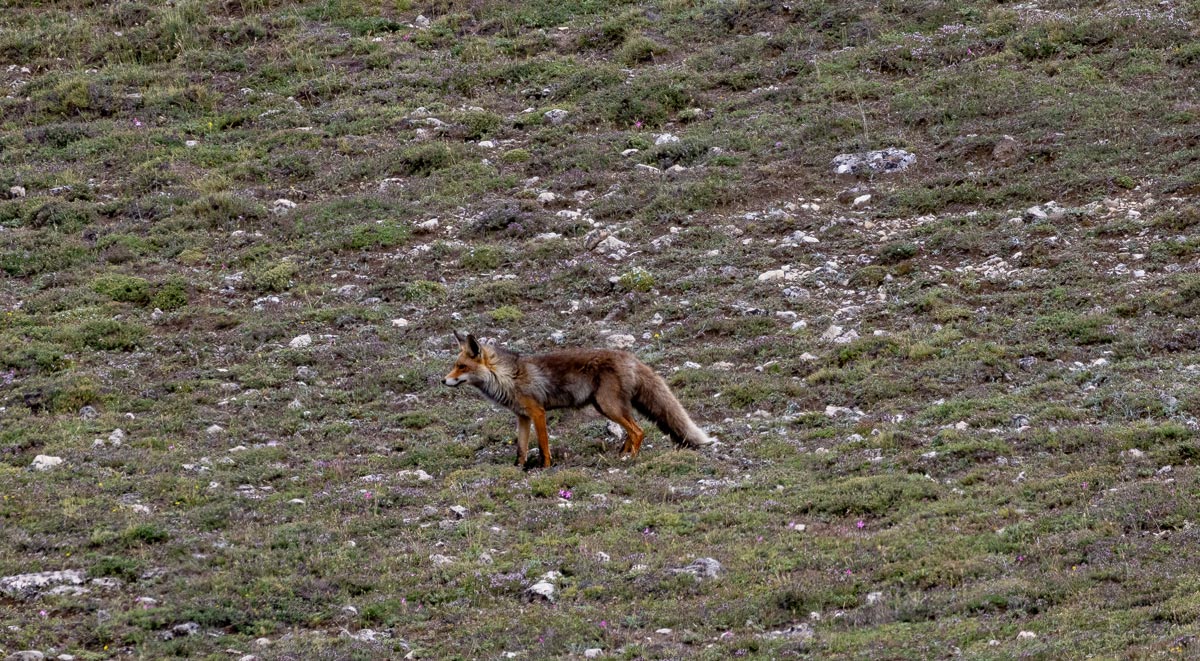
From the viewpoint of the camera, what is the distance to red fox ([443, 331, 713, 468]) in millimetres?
13445

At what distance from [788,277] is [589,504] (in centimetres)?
703

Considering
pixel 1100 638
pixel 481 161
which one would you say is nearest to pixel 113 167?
pixel 481 161

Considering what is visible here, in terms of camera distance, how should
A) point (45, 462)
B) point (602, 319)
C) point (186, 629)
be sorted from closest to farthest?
point (186, 629), point (45, 462), point (602, 319)

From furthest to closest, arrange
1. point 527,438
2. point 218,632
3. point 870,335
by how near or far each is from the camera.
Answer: point 870,335, point 527,438, point 218,632

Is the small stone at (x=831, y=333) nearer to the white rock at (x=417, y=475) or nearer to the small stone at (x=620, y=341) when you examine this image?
the small stone at (x=620, y=341)

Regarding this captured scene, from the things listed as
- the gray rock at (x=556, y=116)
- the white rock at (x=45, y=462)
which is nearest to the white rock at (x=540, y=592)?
the white rock at (x=45, y=462)

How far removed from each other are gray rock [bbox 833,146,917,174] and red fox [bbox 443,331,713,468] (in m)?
8.41

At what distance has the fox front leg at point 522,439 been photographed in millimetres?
13562

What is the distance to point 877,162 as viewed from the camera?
68.3 ft

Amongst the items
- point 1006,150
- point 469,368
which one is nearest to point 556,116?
point 1006,150

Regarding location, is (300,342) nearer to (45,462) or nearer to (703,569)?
(45,462)

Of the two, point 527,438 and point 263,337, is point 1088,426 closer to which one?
point 527,438

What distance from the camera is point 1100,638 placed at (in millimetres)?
7816

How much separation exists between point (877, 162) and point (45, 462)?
13075mm
